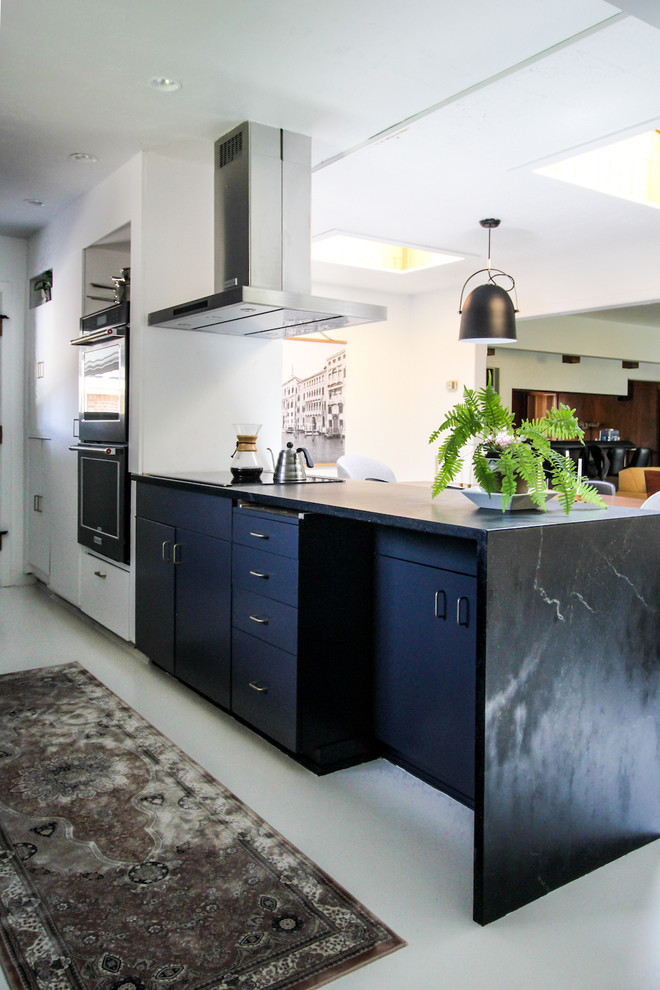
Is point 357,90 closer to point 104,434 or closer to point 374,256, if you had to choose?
point 104,434

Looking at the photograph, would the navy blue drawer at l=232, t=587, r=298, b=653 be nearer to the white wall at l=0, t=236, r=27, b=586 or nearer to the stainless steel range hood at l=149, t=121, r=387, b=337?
the stainless steel range hood at l=149, t=121, r=387, b=337

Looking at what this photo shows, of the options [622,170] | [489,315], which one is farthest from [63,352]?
[622,170]

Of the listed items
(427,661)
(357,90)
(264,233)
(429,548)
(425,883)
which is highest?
(357,90)

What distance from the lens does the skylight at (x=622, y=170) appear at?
415cm

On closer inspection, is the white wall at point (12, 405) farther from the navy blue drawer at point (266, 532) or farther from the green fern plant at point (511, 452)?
the green fern plant at point (511, 452)

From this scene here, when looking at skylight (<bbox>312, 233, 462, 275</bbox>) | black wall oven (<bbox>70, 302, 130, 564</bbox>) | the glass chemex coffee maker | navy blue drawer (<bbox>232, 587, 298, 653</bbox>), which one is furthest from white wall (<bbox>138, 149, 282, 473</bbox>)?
A: skylight (<bbox>312, 233, 462, 275</bbox>)

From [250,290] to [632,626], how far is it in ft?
6.33

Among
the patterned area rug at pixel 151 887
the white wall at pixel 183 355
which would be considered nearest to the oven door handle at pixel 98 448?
the white wall at pixel 183 355

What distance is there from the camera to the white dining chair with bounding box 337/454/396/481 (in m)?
4.95

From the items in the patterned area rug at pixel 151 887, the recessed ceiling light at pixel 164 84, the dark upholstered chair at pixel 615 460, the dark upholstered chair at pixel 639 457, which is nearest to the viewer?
the patterned area rug at pixel 151 887

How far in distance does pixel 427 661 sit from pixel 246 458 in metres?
1.38

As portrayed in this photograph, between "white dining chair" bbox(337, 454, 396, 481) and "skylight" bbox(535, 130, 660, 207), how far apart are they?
205 cm

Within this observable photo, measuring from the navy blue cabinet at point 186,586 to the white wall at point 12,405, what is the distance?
2264mm

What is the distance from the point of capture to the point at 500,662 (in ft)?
5.91
